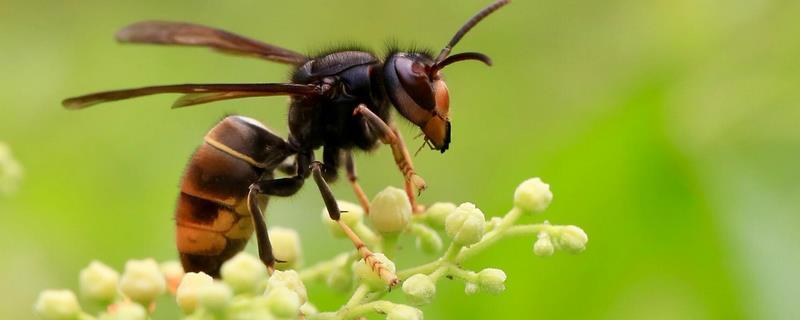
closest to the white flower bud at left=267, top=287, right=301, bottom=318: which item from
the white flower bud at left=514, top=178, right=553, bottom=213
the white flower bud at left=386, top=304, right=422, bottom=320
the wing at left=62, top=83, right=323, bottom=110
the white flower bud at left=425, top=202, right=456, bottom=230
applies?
the white flower bud at left=386, top=304, right=422, bottom=320

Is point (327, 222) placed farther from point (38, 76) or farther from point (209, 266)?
point (38, 76)

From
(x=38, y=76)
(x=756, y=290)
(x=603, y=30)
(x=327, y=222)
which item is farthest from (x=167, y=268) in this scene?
(x=603, y=30)

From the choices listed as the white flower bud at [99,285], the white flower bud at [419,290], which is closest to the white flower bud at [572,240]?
the white flower bud at [419,290]

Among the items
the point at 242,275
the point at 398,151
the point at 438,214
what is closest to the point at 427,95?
the point at 398,151

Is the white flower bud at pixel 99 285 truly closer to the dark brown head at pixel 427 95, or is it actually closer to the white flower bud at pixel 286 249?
the white flower bud at pixel 286 249

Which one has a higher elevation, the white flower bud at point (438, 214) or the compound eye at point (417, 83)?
the compound eye at point (417, 83)

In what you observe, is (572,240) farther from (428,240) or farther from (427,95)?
(427,95)
